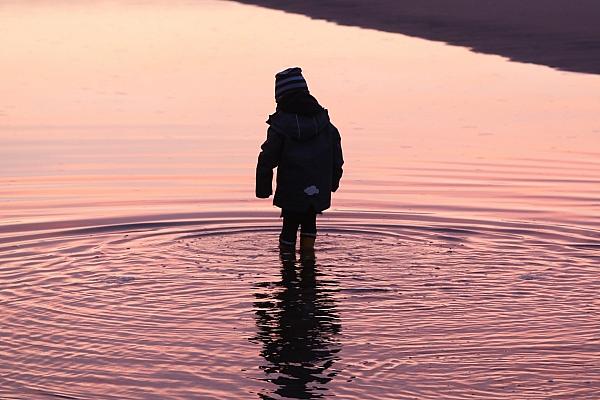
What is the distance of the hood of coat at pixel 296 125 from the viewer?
11.1 metres

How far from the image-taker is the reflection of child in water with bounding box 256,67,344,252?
11.2 metres

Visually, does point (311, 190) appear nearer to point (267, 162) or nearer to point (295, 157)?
→ point (295, 157)

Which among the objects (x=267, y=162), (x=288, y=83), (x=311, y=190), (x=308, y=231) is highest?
(x=288, y=83)

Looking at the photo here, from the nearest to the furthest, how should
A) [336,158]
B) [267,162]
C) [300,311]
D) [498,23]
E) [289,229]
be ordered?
1. [300,311]
2. [267,162]
3. [289,229]
4. [336,158]
5. [498,23]

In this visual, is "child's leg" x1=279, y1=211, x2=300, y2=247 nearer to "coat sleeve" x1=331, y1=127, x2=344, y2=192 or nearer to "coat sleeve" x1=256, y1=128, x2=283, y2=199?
"coat sleeve" x1=256, y1=128, x2=283, y2=199

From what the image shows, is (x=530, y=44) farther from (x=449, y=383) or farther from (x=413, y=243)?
(x=449, y=383)

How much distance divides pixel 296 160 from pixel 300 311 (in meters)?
2.09

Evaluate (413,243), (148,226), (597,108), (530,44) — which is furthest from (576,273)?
(530,44)

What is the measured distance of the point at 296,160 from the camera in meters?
11.2

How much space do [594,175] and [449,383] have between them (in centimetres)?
771

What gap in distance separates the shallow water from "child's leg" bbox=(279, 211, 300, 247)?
21 centimetres

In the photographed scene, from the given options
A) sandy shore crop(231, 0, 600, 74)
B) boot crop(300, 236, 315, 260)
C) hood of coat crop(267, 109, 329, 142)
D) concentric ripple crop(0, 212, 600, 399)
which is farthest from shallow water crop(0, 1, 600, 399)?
sandy shore crop(231, 0, 600, 74)

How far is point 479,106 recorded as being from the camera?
2100 cm

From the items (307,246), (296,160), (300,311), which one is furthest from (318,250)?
(300,311)
